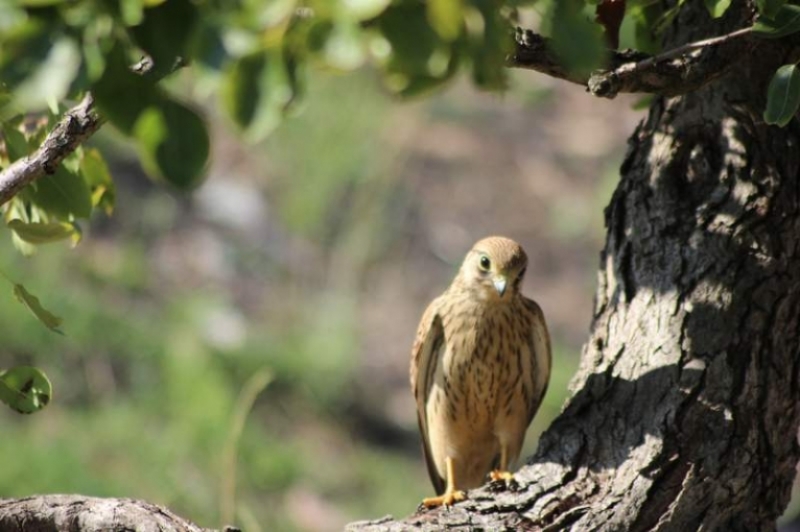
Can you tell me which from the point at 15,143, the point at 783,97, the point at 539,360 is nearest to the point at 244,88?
the point at 783,97

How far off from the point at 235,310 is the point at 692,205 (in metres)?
5.74

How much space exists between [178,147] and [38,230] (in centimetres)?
161

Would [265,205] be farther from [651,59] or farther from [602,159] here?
[651,59]

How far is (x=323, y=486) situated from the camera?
7.84 metres

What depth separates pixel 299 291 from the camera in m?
9.30

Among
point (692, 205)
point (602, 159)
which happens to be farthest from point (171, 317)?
point (692, 205)

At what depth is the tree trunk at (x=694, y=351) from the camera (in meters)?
3.51

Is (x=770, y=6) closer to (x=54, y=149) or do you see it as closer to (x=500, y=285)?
(x=54, y=149)

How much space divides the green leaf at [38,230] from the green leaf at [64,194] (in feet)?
0.19

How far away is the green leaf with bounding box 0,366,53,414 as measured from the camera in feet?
Result: 10.5

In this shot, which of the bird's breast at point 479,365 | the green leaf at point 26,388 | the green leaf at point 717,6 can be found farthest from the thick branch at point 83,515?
the green leaf at point 717,6

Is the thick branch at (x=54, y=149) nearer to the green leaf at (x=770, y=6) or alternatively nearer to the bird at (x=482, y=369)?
the green leaf at (x=770, y=6)

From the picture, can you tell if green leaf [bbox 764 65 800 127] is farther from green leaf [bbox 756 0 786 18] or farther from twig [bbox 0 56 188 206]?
twig [bbox 0 56 188 206]

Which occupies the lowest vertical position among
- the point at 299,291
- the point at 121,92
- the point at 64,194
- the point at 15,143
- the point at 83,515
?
the point at 121,92
